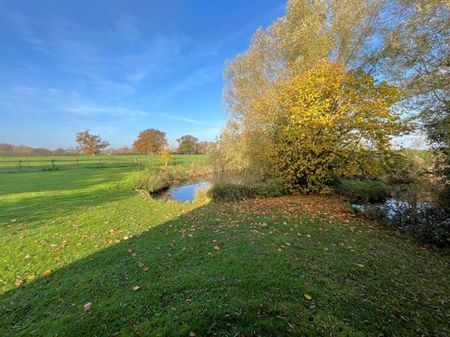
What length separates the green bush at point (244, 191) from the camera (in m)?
9.79

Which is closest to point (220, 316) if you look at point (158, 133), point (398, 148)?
point (398, 148)

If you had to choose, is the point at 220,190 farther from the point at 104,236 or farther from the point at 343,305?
the point at 343,305

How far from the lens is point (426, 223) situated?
231 inches

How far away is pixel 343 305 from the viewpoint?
2.72 meters

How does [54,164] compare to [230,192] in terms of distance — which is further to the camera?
[54,164]

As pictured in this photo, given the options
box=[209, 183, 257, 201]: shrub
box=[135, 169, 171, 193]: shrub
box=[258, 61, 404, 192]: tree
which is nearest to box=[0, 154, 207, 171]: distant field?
box=[135, 169, 171, 193]: shrub

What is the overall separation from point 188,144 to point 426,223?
2161 inches

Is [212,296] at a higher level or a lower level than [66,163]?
lower

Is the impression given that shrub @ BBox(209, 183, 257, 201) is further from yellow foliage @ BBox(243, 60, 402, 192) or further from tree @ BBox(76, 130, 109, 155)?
tree @ BBox(76, 130, 109, 155)

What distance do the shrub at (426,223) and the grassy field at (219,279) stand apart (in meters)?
0.58

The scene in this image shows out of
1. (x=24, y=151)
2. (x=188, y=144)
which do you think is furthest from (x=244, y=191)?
(x=24, y=151)

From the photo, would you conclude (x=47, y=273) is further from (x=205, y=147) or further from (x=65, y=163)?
(x=65, y=163)

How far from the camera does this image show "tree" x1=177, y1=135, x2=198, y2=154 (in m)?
57.3

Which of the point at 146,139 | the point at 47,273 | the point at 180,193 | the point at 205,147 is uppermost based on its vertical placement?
the point at 146,139
